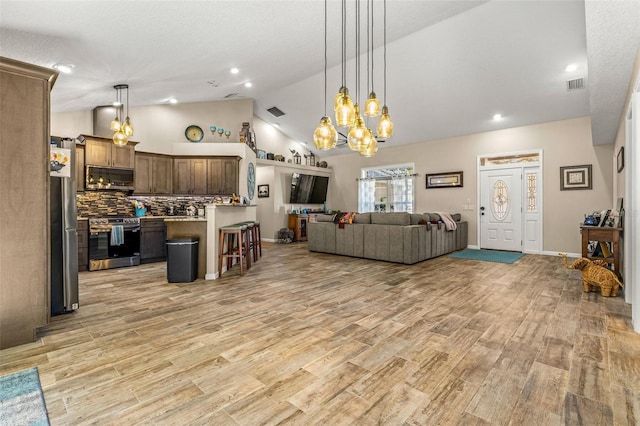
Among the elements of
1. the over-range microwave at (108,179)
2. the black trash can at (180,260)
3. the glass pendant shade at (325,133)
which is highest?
the glass pendant shade at (325,133)

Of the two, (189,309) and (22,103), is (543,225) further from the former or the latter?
(22,103)

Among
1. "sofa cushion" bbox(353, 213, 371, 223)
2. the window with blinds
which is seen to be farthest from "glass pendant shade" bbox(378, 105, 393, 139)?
the window with blinds

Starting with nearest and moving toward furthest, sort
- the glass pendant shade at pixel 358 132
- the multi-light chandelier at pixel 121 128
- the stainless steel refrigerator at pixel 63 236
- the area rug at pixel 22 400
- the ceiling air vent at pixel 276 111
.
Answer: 1. the area rug at pixel 22 400
2. the stainless steel refrigerator at pixel 63 236
3. the glass pendant shade at pixel 358 132
4. the multi-light chandelier at pixel 121 128
5. the ceiling air vent at pixel 276 111

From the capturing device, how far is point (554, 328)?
2631mm

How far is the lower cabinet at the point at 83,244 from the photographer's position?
4.99 meters

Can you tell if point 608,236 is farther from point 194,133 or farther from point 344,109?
point 194,133

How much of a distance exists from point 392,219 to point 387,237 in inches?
13.8

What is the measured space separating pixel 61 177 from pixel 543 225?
27.1 ft

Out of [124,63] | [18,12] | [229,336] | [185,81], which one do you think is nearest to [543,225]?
[229,336]

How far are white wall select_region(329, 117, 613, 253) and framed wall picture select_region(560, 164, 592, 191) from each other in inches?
3.4

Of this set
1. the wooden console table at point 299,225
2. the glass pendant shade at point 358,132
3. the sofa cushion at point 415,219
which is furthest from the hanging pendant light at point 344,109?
the wooden console table at point 299,225

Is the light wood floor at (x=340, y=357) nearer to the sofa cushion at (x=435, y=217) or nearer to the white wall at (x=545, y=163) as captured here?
the sofa cushion at (x=435, y=217)

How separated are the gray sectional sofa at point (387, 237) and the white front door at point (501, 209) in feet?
2.87

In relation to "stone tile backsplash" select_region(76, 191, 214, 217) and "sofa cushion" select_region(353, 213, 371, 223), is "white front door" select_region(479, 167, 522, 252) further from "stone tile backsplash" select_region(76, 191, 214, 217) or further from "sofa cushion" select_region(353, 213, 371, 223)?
"stone tile backsplash" select_region(76, 191, 214, 217)
